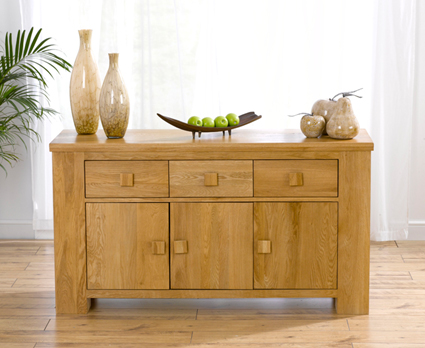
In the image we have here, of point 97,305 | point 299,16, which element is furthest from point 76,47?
point 97,305

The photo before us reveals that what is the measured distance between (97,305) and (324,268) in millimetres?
1049

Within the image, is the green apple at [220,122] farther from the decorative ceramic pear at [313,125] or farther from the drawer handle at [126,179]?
the drawer handle at [126,179]

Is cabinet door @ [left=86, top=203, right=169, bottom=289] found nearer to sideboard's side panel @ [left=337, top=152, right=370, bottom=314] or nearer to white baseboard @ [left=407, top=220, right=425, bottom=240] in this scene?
sideboard's side panel @ [left=337, top=152, right=370, bottom=314]

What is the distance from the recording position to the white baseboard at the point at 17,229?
12.0 feet

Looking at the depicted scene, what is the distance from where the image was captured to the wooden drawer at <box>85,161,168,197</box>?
2.48 m

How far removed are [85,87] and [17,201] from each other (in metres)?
1.32

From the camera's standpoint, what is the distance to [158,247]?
252 centimetres

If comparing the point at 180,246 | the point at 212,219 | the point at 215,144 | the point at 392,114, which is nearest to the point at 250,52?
the point at 392,114

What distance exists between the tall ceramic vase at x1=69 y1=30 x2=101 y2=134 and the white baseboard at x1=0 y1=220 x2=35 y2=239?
4.09 feet

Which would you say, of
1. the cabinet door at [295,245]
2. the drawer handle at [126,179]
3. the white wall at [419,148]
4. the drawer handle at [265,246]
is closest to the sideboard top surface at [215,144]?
the drawer handle at [126,179]

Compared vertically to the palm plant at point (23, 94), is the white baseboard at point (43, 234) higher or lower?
lower

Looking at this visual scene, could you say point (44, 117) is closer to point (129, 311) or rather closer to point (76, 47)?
point (76, 47)

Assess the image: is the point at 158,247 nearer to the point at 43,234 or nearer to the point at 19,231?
the point at 43,234

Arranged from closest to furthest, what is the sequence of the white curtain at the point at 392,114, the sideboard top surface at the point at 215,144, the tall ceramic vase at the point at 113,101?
1. the sideboard top surface at the point at 215,144
2. the tall ceramic vase at the point at 113,101
3. the white curtain at the point at 392,114
